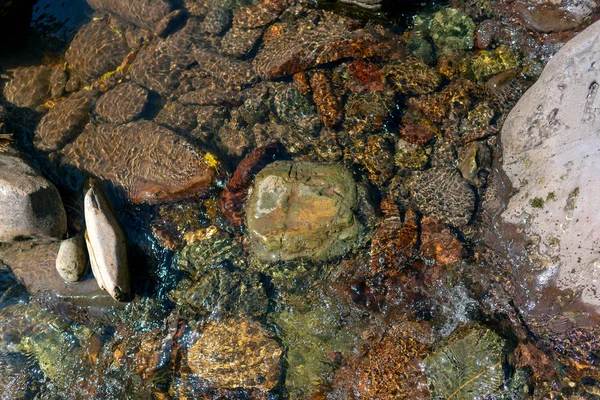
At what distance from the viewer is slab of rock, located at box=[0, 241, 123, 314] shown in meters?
5.61

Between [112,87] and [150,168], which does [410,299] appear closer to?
[150,168]

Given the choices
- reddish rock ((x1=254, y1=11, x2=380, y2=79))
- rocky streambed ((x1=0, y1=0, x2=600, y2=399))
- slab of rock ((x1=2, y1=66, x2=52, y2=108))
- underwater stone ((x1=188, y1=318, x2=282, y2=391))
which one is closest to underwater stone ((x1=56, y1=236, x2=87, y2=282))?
rocky streambed ((x1=0, y1=0, x2=600, y2=399))

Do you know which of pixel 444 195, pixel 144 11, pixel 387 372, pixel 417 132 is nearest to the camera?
pixel 387 372

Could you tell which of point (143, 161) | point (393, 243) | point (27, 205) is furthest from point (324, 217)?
point (27, 205)

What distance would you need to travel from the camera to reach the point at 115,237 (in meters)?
5.29

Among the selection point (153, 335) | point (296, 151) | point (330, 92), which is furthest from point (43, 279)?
point (330, 92)

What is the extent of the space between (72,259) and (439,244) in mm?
4700

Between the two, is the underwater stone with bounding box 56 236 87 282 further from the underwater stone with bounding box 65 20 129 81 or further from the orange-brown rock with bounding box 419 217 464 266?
A: the orange-brown rock with bounding box 419 217 464 266

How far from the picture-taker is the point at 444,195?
5355 millimetres

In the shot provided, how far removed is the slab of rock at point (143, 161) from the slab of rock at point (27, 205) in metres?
0.86

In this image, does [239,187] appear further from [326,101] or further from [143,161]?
[326,101]

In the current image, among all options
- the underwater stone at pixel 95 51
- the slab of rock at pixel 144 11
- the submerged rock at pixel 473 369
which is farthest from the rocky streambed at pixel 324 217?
the slab of rock at pixel 144 11

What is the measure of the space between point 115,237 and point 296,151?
264cm

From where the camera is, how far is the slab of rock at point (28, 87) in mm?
7055
